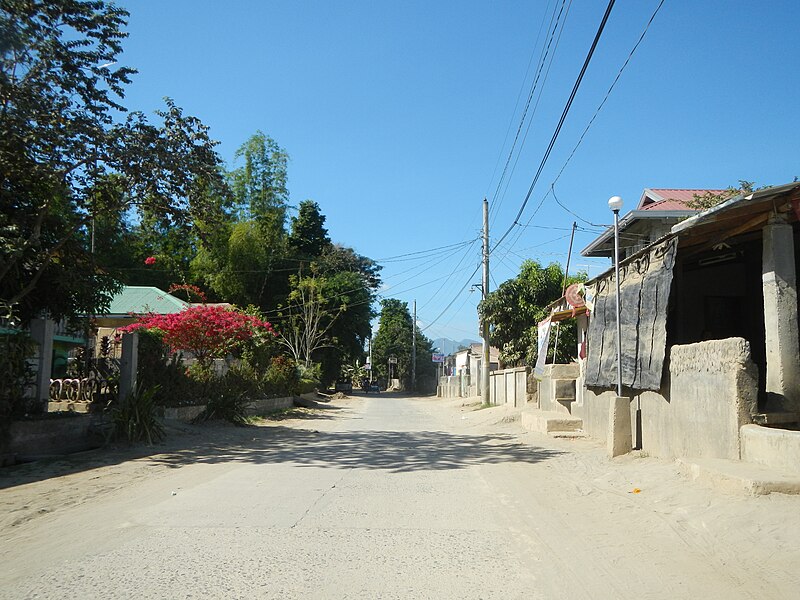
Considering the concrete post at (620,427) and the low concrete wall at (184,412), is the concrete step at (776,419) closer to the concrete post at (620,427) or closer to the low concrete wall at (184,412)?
→ the concrete post at (620,427)

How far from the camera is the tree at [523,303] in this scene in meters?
29.6

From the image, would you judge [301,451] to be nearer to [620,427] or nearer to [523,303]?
[620,427]

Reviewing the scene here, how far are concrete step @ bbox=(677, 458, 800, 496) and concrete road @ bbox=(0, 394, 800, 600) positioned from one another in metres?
0.21

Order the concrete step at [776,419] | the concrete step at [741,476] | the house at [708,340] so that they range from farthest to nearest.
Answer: the house at [708,340] < the concrete step at [776,419] < the concrete step at [741,476]

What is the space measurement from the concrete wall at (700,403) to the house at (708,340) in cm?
2

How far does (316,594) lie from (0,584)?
2.43m

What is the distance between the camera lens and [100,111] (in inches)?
516

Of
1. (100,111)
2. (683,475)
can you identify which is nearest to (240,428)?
(100,111)

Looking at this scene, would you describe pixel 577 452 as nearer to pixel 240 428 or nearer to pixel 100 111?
pixel 240 428

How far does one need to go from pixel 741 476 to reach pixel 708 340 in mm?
4627

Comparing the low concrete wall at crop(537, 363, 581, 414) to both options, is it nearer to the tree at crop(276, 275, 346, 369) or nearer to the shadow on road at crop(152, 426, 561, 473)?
the shadow on road at crop(152, 426, 561, 473)

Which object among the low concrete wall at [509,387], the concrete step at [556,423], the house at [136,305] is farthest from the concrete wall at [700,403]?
the house at [136,305]

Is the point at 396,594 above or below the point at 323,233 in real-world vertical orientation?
below

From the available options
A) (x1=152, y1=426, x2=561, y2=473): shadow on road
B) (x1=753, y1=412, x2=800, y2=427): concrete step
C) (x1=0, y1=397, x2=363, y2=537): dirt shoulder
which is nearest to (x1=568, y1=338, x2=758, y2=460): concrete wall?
(x1=753, y1=412, x2=800, y2=427): concrete step
